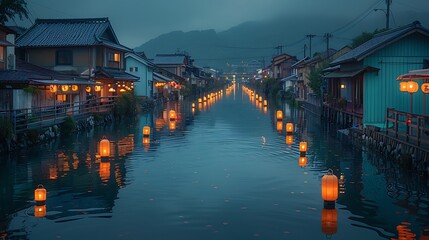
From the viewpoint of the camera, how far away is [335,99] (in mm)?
40812

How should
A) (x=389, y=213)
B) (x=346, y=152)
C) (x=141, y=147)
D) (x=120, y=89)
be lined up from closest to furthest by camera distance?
(x=389, y=213)
(x=346, y=152)
(x=141, y=147)
(x=120, y=89)

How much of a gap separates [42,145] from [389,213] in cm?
1938

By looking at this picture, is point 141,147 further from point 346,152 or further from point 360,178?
point 360,178

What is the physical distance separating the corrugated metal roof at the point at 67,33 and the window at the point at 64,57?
868 mm

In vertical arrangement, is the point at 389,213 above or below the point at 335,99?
below

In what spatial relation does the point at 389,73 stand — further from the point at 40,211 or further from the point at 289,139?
the point at 40,211

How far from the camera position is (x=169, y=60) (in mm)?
100312

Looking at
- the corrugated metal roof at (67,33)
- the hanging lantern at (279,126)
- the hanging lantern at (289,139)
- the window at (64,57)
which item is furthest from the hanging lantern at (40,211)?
the window at (64,57)

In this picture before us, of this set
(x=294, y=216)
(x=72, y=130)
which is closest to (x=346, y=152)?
(x=294, y=216)

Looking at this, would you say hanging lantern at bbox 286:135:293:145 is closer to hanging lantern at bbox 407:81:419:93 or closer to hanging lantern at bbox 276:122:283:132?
hanging lantern at bbox 276:122:283:132

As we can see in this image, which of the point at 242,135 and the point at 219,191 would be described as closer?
the point at 219,191

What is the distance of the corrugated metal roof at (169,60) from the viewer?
9838cm

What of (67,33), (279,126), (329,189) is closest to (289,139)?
(279,126)

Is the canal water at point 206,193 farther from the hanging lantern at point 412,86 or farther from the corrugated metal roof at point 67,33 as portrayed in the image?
the corrugated metal roof at point 67,33
